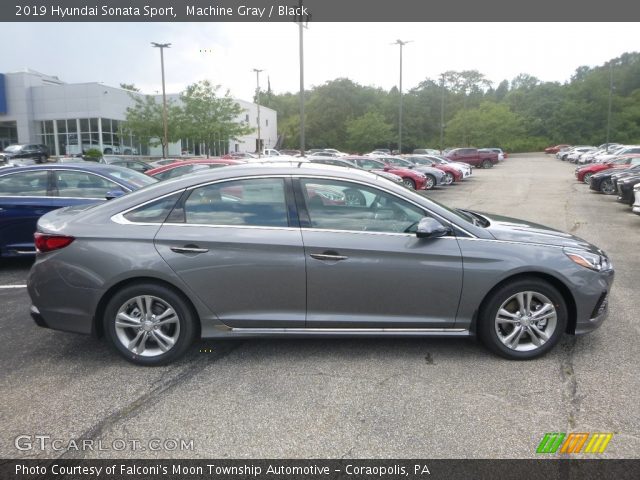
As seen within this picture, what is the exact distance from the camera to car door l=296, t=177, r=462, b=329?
12.9 feet

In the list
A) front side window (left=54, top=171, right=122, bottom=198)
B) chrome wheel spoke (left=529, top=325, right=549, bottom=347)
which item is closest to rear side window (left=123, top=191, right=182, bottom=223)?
chrome wheel spoke (left=529, top=325, right=549, bottom=347)

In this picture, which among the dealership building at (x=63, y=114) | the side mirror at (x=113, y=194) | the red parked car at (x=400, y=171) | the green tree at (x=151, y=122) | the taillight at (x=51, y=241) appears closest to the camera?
the taillight at (x=51, y=241)

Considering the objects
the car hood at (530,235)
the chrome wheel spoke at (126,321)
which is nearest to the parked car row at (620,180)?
the car hood at (530,235)

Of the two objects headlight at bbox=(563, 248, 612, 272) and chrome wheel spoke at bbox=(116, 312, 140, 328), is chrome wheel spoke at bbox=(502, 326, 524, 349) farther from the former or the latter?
chrome wheel spoke at bbox=(116, 312, 140, 328)

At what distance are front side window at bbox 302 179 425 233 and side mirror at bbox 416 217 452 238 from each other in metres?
0.13

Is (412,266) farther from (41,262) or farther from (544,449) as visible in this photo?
(41,262)

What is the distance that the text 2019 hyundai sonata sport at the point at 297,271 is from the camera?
3926mm

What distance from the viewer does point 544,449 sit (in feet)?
9.65

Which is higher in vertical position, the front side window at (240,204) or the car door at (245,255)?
the front side window at (240,204)

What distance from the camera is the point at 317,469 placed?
2771 mm

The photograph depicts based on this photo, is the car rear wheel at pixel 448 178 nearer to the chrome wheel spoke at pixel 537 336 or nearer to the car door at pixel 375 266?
the chrome wheel spoke at pixel 537 336

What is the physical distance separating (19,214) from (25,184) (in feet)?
1.61

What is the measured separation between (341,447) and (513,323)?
6.19 ft

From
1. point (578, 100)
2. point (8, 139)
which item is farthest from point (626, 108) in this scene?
point (8, 139)
